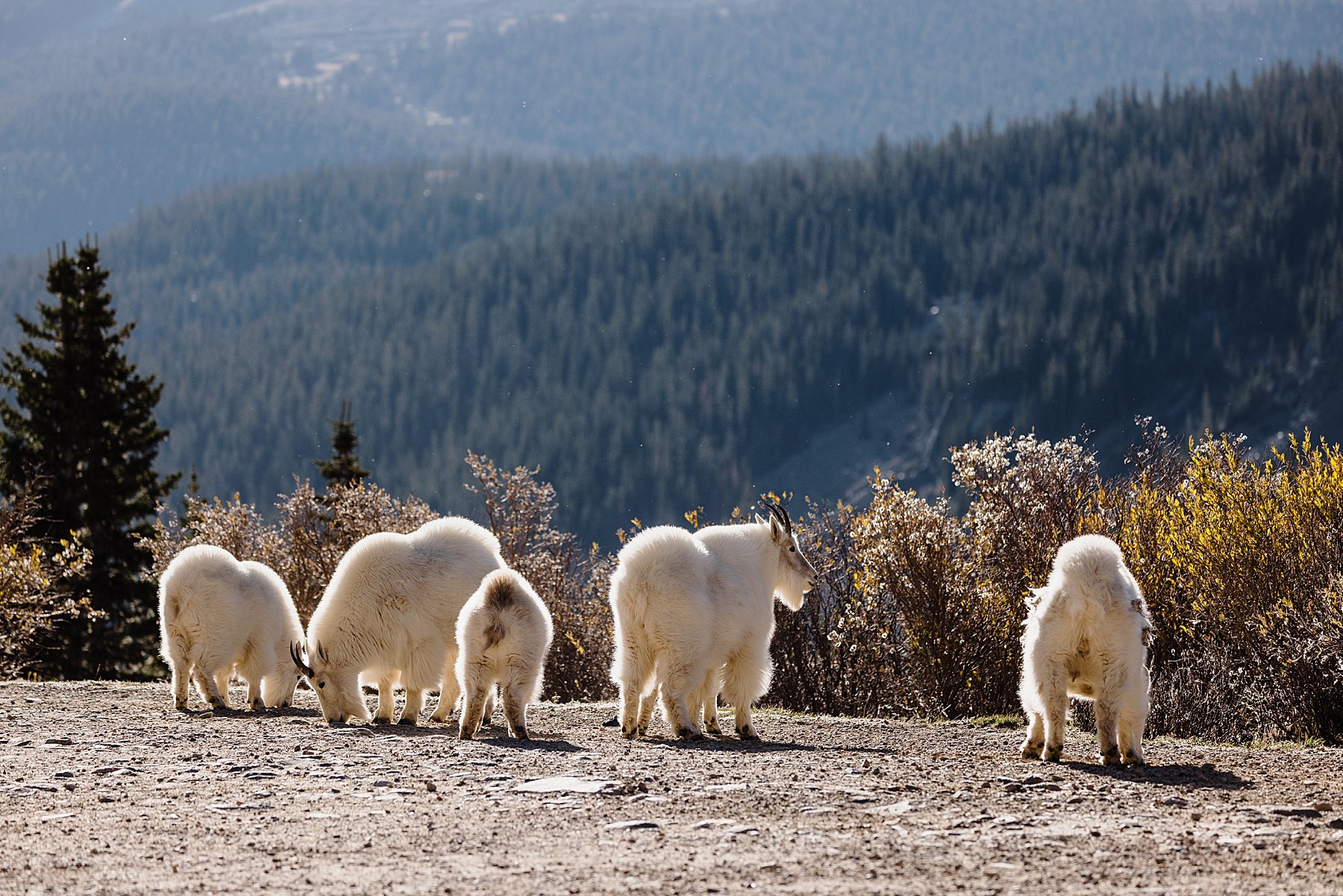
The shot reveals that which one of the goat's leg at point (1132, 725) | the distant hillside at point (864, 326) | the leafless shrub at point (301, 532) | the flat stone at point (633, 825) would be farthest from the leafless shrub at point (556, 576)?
the distant hillside at point (864, 326)

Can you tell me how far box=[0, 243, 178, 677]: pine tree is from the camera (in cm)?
3148

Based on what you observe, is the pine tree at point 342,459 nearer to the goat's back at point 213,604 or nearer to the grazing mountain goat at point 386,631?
the goat's back at point 213,604

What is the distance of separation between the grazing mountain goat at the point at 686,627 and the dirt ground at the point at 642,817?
0.50 meters

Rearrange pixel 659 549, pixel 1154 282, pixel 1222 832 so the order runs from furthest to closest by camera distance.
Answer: pixel 1154 282, pixel 659 549, pixel 1222 832

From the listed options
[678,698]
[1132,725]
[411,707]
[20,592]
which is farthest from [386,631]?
[20,592]

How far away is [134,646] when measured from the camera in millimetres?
31906

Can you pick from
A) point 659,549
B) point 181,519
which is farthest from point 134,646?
point 659,549

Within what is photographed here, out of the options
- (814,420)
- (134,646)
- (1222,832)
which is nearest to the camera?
(1222,832)

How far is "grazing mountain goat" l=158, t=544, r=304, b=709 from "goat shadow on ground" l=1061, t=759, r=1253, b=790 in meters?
7.47

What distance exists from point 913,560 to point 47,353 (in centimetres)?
2237

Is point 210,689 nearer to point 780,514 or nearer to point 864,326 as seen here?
point 780,514

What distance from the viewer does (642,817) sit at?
24.7 feet

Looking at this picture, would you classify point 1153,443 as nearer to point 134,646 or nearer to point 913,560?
point 913,560

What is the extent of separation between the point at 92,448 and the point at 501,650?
79.3ft
